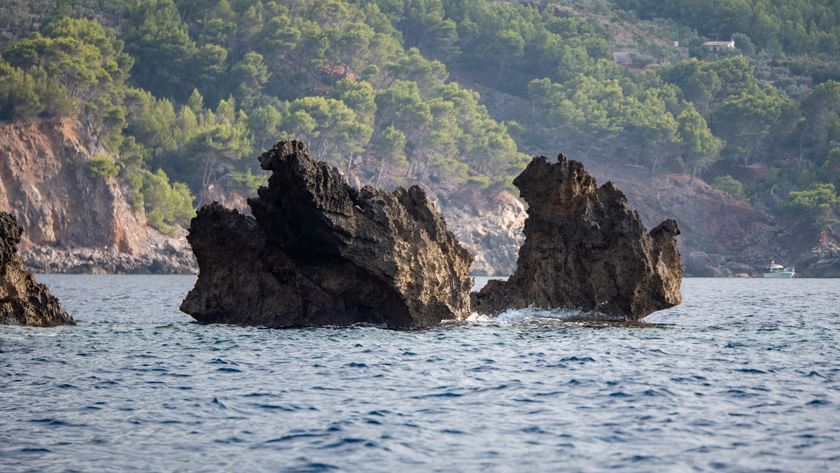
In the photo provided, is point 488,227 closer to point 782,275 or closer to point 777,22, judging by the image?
point 782,275

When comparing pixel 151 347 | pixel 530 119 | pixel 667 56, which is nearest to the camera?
pixel 151 347

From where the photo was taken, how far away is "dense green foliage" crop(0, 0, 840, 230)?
320 ft

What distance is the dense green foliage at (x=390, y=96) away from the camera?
9756 centimetres

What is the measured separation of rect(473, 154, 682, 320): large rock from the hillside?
2498 inches

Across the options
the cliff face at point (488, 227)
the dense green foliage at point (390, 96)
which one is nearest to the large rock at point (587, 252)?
the dense green foliage at point (390, 96)

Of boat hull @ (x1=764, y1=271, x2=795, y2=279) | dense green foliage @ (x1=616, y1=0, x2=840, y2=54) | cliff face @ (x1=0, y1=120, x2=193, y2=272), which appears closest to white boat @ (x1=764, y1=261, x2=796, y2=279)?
boat hull @ (x1=764, y1=271, x2=795, y2=279)

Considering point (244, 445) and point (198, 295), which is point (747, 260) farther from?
point (244, 445)

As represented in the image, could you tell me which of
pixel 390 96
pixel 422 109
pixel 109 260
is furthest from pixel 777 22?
pixel 109 260

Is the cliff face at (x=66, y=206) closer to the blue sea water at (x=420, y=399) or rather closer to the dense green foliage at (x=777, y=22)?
the blue sea water at (x=420, y=399)

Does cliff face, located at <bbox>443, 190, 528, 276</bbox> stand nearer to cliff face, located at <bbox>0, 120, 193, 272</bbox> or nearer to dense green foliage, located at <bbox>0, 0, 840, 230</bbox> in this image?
dense green foliage, located at <bbox>0, 0, 840, 230</bbox>

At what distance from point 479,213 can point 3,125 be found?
44637mm

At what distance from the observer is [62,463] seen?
47.0ft

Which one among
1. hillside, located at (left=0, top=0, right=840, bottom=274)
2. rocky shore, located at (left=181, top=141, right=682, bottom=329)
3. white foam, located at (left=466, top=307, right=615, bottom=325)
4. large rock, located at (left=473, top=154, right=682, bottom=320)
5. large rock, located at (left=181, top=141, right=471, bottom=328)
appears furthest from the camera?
hillside, located at (left=0, top=0, right=840, bottom=274)

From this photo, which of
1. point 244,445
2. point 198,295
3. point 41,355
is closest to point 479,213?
point 198,295
